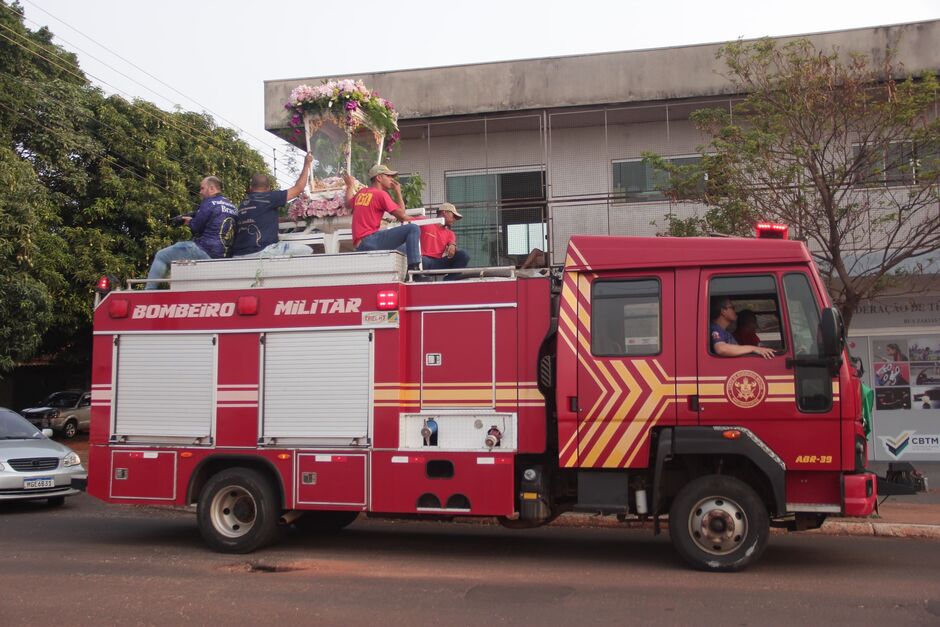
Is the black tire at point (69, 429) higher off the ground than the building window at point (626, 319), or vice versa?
the building window at point (626, 319)

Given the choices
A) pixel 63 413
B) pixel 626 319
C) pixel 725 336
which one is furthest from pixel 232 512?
pixel 63 413

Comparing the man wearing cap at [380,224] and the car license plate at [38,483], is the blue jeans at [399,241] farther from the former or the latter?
the car license plate at [38,483]

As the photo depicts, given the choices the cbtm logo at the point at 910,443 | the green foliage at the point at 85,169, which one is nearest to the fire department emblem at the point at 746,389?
the cbtm logo at the point at 910,443

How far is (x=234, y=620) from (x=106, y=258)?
53.7 ft

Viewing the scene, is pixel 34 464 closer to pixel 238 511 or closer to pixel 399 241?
pixel 238 511

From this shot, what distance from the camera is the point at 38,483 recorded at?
12281 mm

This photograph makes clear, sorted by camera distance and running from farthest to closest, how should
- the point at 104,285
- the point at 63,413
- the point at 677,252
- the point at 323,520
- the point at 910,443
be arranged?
the point at 63,413, the point at 910,443, the point at 323,520, the point at 104,285, the point at 677,252

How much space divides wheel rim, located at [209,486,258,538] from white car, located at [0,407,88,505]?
11.6ft

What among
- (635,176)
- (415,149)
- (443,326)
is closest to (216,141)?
(415,149)

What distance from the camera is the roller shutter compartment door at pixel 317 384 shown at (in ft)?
28.2

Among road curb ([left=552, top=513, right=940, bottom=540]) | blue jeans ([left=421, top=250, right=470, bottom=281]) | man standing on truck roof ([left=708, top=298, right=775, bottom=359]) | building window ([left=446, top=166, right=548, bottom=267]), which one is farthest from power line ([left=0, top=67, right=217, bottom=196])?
man standing on truck roof ([left=708, top=298, right=775, bottom=359])

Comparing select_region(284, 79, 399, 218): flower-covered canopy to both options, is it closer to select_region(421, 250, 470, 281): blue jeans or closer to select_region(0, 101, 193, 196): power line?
select_region(421, 250, 470, 281): blue jeans

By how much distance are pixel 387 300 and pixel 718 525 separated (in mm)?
3615

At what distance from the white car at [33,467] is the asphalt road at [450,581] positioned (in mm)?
1586
